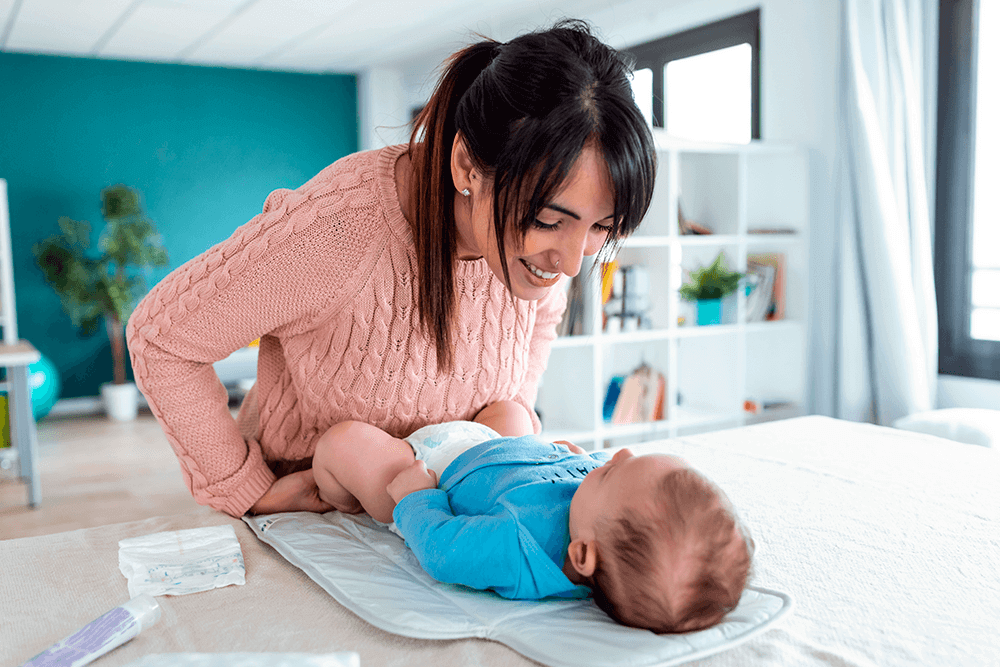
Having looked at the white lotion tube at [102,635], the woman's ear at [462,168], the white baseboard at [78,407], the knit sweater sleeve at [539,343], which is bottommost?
the white baseboard at [78,407]

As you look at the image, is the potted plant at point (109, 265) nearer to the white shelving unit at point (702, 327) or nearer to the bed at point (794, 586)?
the white shelving unit at point (702, 327)

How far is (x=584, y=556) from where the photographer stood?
83 cm

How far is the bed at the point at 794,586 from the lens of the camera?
0.76 m

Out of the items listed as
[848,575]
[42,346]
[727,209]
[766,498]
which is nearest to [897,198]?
[727,209]

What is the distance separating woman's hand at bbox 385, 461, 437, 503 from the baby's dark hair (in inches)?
11.8

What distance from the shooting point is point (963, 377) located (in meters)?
2.94

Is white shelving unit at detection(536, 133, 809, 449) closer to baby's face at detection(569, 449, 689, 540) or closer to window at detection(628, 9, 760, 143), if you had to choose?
window at detection(628, 9, 760, 143)

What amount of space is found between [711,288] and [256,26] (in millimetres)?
3289

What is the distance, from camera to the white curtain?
2842 mm

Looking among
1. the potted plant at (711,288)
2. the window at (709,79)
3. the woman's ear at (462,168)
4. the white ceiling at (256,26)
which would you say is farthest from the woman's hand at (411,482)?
the white ceiling at (256,26)

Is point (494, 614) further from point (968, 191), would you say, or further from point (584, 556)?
point (968, 191)

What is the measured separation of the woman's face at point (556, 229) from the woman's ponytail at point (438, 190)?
1.6 inches

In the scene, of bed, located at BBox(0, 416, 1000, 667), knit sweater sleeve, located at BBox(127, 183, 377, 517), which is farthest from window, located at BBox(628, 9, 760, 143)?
knit sweater sleeve, located at BBox(127, 183, 377, 517)

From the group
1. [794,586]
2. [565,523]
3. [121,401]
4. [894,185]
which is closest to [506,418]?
[565,523]
